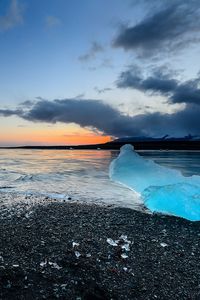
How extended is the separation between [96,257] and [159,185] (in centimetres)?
788

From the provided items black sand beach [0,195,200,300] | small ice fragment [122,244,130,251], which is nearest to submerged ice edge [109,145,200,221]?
black sand beach [0,195,200,300]

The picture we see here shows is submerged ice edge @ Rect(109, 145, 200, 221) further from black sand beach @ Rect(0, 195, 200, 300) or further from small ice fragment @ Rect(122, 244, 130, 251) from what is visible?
small ice fragment @ Rect(122, 244, 130, 251)

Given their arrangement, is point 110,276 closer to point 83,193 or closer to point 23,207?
point 23,207

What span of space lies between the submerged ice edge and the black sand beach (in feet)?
2.10

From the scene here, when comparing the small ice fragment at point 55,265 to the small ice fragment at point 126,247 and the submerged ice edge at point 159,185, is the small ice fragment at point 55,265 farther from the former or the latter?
the submerged ice edge at point 159,185

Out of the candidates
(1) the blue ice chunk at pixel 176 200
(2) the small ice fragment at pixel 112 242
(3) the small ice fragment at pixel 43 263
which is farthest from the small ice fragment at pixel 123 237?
(1) the blue ice chunk at pixel 176 200

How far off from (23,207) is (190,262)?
5.00m

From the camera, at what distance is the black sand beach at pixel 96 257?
3607mm

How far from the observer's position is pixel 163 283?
12.6 ft

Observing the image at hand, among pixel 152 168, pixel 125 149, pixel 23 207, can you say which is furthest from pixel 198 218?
pixel 125 149

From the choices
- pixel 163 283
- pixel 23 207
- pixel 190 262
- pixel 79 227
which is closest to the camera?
pixel 163 283

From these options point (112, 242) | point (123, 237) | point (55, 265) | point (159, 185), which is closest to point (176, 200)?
point (123, 237)

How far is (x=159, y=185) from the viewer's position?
1187 centimetres

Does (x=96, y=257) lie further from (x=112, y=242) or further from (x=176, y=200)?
(x=176, y=200)
